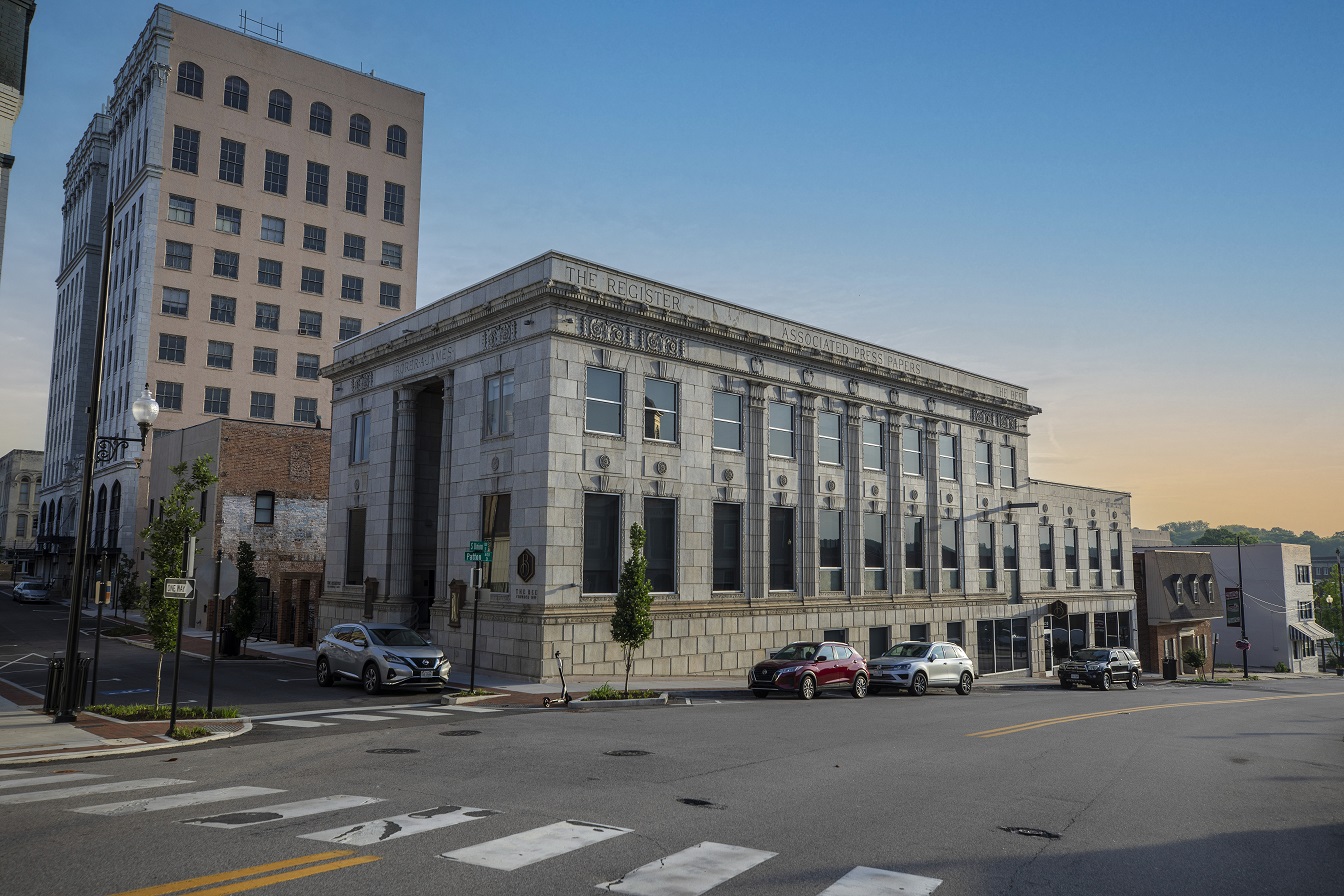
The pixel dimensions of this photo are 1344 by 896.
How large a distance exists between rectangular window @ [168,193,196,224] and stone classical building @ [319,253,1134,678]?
34793mm

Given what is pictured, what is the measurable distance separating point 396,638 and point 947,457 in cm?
2784

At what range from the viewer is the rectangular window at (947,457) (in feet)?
143

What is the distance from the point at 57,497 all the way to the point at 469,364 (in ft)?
249

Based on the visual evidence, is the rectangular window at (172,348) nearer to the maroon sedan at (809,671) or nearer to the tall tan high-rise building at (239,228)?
the tall tan high-rise building at (239,228)

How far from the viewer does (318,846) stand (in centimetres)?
877

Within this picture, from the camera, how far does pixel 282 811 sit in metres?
10.3

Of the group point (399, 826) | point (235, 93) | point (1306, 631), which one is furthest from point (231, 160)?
point (1306, 631)

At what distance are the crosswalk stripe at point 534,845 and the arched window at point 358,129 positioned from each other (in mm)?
74818

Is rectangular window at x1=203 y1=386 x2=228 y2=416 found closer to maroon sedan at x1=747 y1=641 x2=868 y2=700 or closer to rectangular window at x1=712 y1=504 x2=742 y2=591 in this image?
rectangular window at x1=712 y1=504 x2=742 y2=591

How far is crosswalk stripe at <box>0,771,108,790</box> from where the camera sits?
12.0 m

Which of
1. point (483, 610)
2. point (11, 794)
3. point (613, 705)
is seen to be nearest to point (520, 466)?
point (483, 610)

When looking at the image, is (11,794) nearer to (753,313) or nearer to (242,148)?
(753,313)

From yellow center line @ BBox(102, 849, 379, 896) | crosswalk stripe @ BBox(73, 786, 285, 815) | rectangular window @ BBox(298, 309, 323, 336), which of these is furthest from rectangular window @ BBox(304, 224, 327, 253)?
yellow center line @ BBox(102, 849, 379, 896)

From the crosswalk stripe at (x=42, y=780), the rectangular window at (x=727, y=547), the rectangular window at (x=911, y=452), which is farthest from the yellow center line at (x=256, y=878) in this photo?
the rectangular window at (x=911, y=452)
